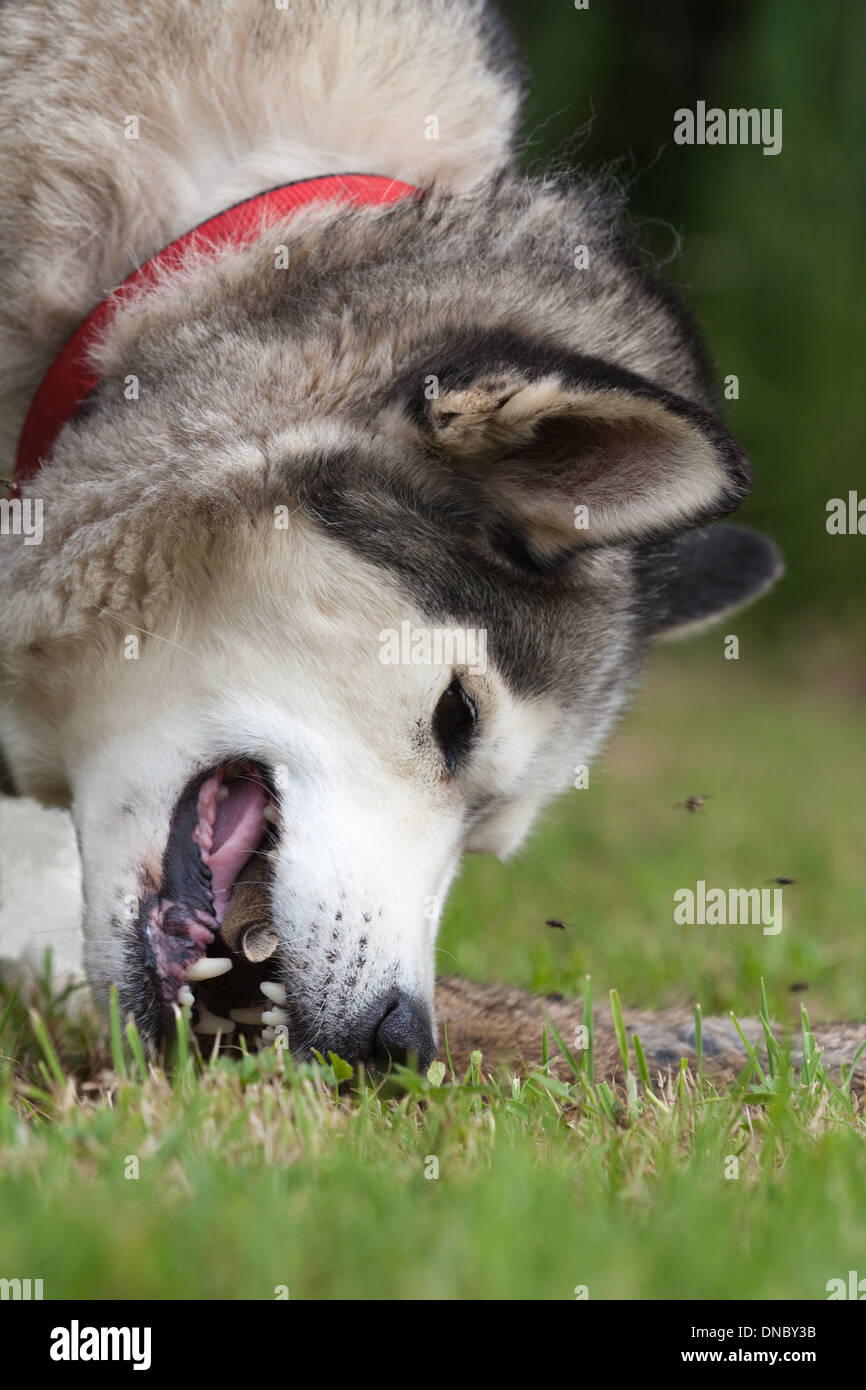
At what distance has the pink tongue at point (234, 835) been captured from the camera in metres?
2.46

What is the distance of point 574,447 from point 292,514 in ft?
1.60

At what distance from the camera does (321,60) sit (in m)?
2.97

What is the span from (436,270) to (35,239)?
2.54 feet

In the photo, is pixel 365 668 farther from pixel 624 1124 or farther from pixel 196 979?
pixel 624 1124

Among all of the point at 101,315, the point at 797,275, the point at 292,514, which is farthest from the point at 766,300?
the point at 292,514

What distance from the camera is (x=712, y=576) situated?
3.46 metres

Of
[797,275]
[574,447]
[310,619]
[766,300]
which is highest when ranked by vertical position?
[797,275]

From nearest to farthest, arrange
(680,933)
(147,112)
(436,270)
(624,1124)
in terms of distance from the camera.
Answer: (624,1124) → (436,270) → (147,112) → (680,933)

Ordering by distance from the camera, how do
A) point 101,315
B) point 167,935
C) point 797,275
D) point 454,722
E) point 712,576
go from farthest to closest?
point 797,275 < point 712,576 < point 101,315 < point 454,722 < point 167,935

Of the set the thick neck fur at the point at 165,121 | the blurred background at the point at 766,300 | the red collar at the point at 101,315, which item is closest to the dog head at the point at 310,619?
the red collar at the point at 101,315

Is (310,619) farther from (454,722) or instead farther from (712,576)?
(712,576)

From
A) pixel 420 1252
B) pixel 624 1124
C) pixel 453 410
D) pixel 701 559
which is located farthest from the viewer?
pixel 701 559

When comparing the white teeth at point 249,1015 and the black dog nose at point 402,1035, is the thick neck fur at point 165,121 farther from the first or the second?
the black dog nose at point 402,1035
